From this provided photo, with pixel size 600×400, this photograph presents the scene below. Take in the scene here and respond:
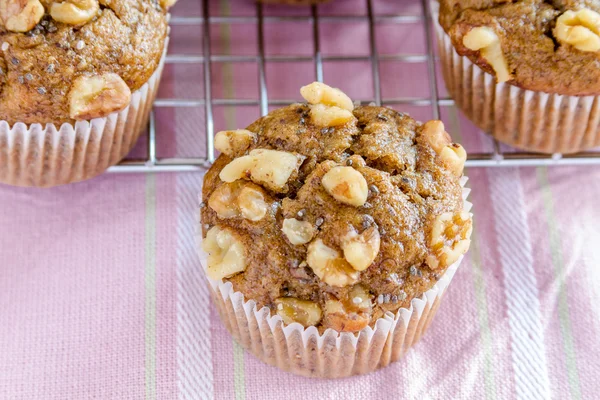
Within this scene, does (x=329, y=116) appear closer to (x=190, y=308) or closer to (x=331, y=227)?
(x=331, y=227)

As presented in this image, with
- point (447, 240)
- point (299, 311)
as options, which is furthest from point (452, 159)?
point (299, 311)

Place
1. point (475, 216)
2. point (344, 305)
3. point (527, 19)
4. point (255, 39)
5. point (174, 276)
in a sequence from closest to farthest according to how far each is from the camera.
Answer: point (344, 305), point (527, 19), point (174, 276), point (475, 216), point (255, 39)

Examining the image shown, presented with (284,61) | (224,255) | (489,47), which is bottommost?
(224,255)

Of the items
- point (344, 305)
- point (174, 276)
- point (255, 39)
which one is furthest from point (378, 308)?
point (255, 39)

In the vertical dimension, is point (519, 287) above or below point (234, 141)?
below

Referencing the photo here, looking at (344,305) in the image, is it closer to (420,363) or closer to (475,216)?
(420,363)

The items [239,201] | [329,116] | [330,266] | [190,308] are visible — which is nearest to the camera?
[330,266]
